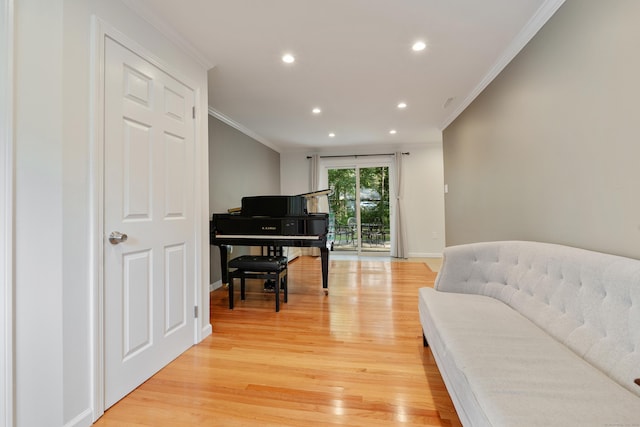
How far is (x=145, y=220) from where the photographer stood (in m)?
1.67

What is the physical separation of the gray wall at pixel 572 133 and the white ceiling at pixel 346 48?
0.30 metres

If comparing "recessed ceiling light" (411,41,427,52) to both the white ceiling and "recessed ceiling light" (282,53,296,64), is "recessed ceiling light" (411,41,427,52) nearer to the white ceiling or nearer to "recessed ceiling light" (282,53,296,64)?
the white ceiling

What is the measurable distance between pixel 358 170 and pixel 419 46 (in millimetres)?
3862

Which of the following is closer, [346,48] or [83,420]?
[83,420]

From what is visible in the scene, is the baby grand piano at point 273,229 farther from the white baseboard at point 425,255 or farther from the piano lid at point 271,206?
the white baseboard at point 425,255

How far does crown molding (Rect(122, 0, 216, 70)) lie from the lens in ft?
5.35

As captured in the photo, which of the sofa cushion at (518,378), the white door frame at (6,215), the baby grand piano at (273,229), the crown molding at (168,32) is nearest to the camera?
the sofa cushion at (518,378)

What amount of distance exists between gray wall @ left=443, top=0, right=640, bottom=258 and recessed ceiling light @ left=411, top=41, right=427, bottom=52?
75cm

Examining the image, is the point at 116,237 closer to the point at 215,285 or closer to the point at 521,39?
the point at 215,285

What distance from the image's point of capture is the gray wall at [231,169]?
3.58m

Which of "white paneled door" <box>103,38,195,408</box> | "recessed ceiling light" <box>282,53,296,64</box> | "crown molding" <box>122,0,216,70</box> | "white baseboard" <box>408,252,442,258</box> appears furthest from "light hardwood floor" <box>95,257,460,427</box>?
"white baseboard" <box>408,252,442,258</box>

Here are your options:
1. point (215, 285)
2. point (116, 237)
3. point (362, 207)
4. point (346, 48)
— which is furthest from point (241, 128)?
point (116, 237)

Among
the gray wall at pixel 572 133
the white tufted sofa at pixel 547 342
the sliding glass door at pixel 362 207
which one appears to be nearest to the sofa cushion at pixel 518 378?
the white tufted sofa at pixel 547 342

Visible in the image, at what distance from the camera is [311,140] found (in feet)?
17.4
